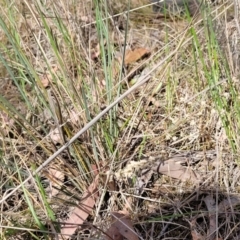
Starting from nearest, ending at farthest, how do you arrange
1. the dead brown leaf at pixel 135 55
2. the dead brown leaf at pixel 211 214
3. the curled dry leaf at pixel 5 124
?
1. the dead brown leaf at pixel 211 214
2. the curled dry leaf at pixel 5 124
3. the dead brown leaf at pixel 135 55

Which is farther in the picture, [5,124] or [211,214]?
[5,124]

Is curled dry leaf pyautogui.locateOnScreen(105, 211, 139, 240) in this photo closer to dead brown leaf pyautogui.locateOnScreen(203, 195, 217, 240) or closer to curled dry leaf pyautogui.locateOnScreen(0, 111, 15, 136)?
dead brown leaf pyautogui.locateOnScreen(203, 195, 217, 240)

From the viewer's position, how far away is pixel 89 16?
1.68 metres

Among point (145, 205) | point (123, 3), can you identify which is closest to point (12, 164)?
point (145, 205)

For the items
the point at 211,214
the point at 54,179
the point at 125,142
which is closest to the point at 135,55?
the point at 125,142

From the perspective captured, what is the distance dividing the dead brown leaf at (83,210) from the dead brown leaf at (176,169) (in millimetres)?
201

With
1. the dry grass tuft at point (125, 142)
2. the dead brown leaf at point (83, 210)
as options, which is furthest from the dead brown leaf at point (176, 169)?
the dead brown leaf at point (83, 210)

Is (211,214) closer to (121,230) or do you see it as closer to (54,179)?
(121,230)

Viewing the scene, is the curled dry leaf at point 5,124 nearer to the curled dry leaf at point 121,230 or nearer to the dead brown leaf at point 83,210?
the dead brown leaf at point 83,210

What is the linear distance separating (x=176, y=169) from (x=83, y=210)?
1.02 feet

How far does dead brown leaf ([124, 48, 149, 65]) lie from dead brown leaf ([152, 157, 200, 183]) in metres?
0.56

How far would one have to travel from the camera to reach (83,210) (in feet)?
4.38

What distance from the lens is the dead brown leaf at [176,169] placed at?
55.8 inches

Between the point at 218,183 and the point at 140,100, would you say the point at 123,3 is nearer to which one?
the point at 140,100
